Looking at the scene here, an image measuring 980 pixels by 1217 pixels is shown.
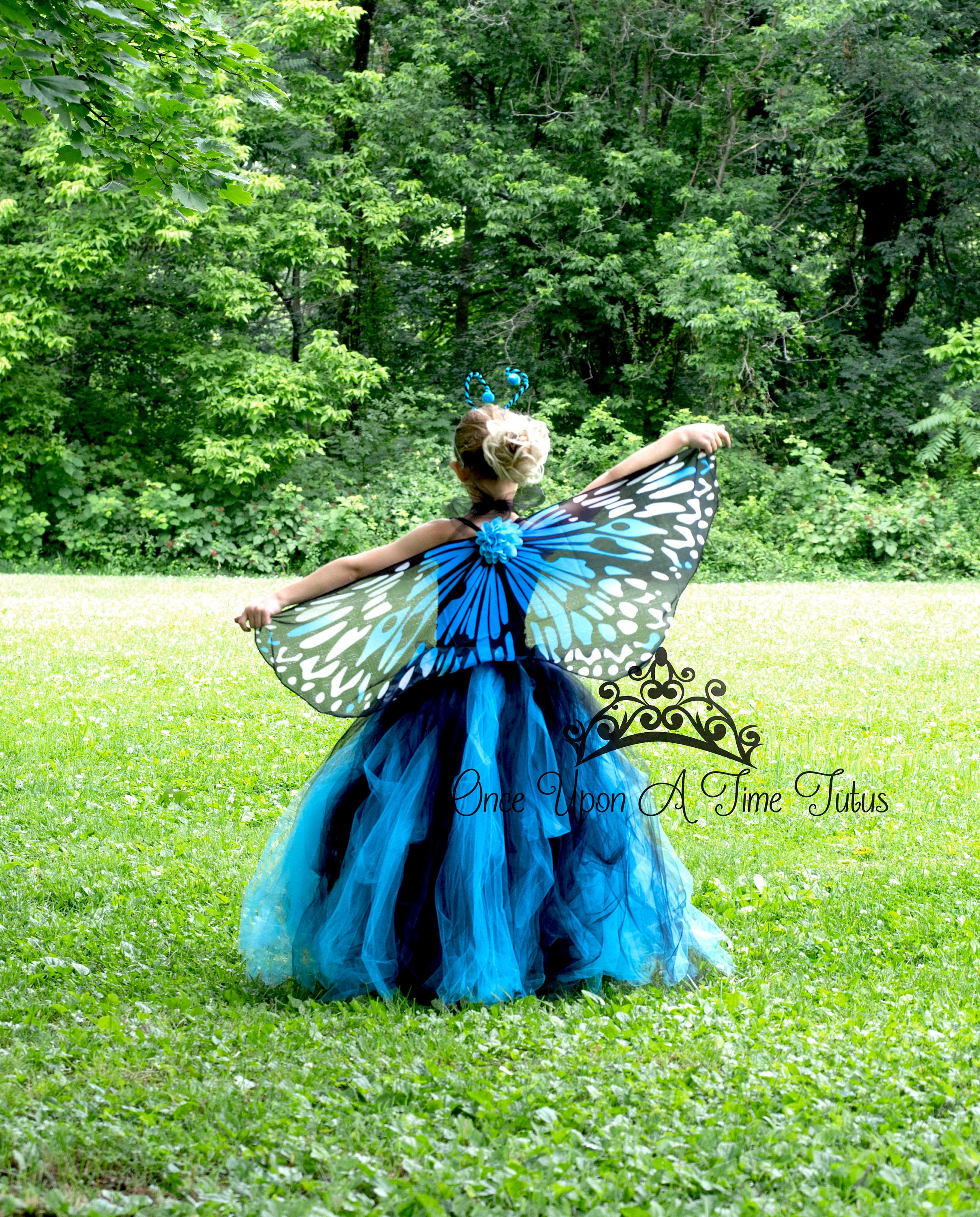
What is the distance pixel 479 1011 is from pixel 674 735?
1.19 meters

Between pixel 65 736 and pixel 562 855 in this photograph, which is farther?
pixel 65 736

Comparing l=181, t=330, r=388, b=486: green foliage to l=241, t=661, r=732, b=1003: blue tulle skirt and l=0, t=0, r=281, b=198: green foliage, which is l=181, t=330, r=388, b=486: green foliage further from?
l=241, t=661, r=732, b=1003: blue tulle skirt

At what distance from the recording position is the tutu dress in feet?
12.3

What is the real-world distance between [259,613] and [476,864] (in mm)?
1014

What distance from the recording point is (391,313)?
70.0 ft

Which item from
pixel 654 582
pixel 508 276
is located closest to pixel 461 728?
pixel 654 582

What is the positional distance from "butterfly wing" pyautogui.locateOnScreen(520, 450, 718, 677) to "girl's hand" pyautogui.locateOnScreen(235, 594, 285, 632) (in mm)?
801

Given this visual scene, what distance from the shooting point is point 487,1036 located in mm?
3430

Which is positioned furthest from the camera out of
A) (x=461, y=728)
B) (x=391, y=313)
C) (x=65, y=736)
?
(x=391, y=313)

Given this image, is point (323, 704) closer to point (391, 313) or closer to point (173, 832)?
point (173, 832)

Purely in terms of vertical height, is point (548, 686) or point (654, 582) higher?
point (654, 582)

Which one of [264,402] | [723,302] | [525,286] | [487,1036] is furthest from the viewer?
[525,286]

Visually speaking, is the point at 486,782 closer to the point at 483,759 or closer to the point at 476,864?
the point at 483,759

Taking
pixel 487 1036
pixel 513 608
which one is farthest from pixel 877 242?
pixel 487 1036
